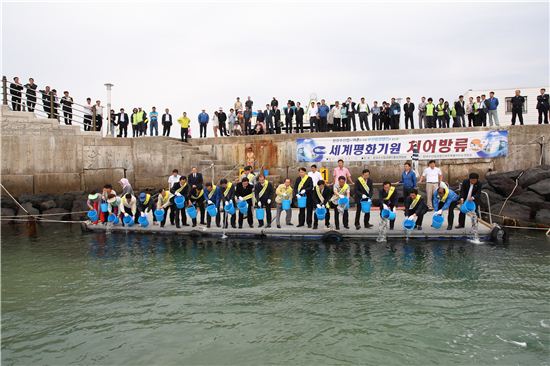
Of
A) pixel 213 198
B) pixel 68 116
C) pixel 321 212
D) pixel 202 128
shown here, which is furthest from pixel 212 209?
pixel 68 116

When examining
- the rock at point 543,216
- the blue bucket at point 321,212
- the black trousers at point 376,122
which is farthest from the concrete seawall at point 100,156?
the rock at point 543,216

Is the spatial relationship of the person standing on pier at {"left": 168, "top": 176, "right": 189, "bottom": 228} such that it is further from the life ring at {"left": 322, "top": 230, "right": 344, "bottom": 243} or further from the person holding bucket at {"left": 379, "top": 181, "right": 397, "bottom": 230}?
the person holding bucket at {"left": 379, "top": 181, "right": 397, "bottom": 230}

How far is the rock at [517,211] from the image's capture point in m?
12.9

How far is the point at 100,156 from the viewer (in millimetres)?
19156

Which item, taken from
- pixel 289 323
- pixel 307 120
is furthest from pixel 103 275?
pixel 307 120

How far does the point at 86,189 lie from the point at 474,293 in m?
17.1

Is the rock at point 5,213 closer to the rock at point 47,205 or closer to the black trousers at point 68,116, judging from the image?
the rock at point 47,205

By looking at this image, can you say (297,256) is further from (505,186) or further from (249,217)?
(505,186)

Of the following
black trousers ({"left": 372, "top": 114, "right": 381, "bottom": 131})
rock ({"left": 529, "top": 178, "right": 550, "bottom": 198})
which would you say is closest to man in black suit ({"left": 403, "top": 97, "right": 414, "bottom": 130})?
black trousers ({"left": 372, "top": 114, "right": 381, "bottom": 131})

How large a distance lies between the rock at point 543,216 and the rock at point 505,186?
1.62 m

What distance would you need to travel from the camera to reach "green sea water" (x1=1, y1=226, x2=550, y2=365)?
5.00 m

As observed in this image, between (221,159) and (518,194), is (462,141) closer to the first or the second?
(518,194)

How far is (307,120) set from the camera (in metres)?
22.6

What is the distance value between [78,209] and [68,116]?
545 cm
